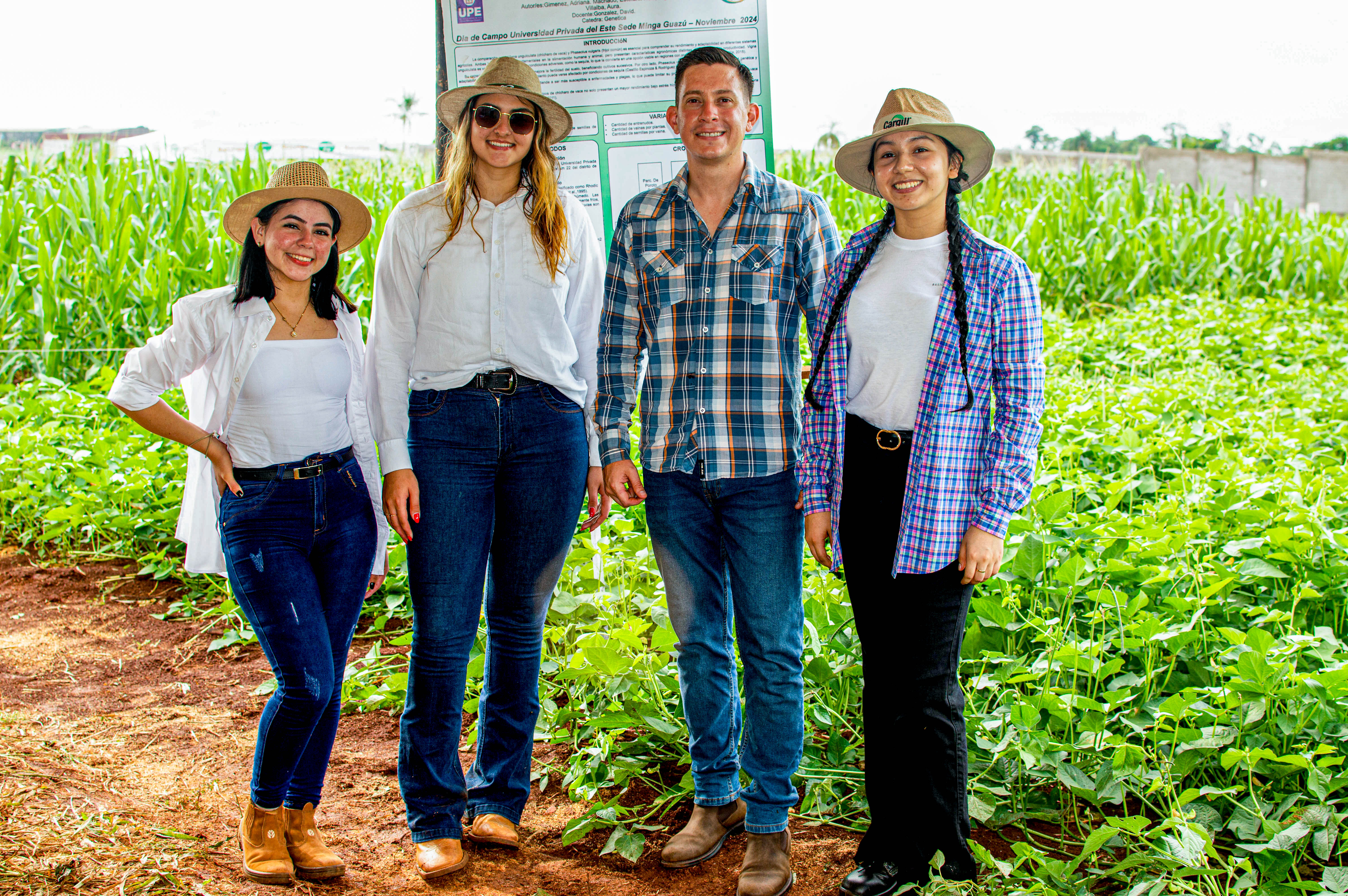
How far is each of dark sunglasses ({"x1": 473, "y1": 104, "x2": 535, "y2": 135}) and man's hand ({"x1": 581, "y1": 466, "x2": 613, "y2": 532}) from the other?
831 mm

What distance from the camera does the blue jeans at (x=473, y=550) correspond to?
7.57 feet

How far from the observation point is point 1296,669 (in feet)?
9.14

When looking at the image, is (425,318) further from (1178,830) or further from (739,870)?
(1178,830)

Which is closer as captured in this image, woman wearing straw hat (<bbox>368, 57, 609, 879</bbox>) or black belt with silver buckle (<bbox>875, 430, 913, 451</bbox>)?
black belt with silver buckle (<bbox>875, 430, 913, 451</bbox>)

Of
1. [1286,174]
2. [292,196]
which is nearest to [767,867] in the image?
[292,196]

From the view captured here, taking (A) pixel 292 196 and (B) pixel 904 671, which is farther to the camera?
(A) pixel 292 196

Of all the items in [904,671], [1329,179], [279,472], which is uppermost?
[1329,179]

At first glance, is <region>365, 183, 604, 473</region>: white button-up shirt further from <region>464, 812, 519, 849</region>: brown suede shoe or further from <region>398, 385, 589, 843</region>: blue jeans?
<region>464, 812, 519, 849</region>: brown suede shoe

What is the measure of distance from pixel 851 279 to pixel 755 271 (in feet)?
0.73

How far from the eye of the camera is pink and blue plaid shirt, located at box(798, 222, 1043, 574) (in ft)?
6.70

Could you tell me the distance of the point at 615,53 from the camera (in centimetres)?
317

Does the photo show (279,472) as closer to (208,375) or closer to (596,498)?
(208,375)

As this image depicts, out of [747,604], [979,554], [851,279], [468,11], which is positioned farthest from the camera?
[468,11]

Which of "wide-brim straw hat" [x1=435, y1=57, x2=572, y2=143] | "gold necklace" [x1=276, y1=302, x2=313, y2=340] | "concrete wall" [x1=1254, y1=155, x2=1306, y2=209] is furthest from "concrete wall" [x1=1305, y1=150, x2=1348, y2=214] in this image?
"gold necklace" [x1=276, y1=302, x2=313, y2=340]
